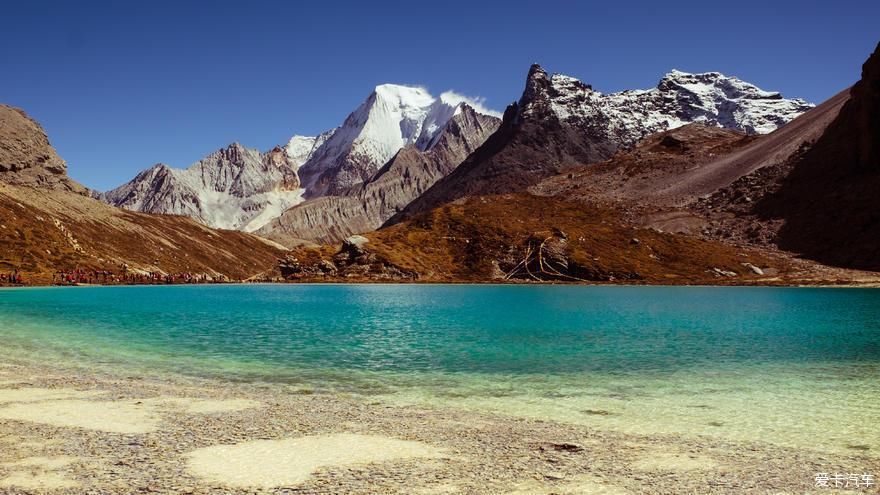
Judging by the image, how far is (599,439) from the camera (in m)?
17.2

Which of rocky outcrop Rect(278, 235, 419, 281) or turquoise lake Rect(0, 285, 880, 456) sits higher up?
rocky outcrop Rect(278, 235, 419, 281)

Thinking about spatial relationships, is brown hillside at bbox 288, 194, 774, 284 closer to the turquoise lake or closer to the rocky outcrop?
the rocky outcrop

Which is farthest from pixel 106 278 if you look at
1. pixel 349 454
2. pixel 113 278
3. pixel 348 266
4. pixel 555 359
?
pixel 349 454

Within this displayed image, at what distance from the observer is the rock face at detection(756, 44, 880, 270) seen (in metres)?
126

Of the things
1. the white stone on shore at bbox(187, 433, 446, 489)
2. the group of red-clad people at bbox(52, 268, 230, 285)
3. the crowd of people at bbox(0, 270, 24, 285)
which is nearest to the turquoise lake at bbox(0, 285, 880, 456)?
the white stone on shore at bbox(187, 433, 446, 489)

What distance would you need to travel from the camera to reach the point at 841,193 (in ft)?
454

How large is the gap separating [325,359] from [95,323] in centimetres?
3412

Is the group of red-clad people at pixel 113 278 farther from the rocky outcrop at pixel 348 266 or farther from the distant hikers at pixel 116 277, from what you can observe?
the rocky outcrop at pixel 348 266

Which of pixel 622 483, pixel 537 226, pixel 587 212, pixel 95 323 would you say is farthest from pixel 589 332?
pixel 587 212

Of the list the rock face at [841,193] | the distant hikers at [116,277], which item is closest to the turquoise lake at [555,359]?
the rock face at [841,193]

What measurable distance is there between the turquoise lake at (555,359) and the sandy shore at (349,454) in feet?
7.07

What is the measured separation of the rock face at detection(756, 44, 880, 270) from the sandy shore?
129 m

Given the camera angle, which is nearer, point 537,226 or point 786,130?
point 537,226

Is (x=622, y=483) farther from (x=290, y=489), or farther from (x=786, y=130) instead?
(x=786, y=130)
